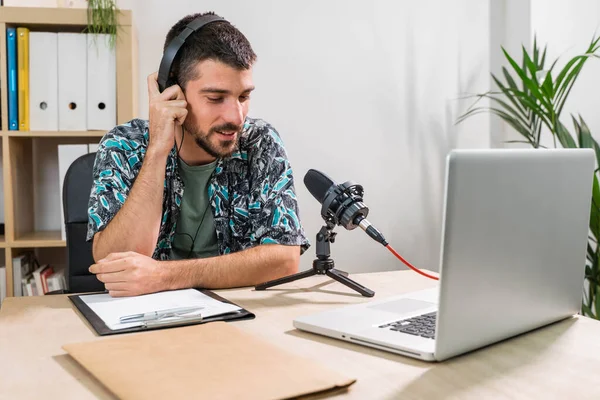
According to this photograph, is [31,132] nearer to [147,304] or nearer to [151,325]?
[147,304]

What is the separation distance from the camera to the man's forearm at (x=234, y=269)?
4.19 ft

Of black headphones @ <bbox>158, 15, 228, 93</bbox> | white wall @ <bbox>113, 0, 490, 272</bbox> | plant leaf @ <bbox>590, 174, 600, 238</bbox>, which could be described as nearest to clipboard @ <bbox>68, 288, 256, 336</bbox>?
black headphones @ <bbox>158, 15, 228, 93</bbox>

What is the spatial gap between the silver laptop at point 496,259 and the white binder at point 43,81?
1604mm

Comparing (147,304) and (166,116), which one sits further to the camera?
(166,116)

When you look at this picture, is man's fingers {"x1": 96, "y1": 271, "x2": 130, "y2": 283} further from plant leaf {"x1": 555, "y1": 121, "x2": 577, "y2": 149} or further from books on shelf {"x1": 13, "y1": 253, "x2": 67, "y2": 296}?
plant leaf {"x1": 555, "y1": 121, "x2": 577, "y2": 149}

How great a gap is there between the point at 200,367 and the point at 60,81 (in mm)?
1752

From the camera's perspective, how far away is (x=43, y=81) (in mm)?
2184

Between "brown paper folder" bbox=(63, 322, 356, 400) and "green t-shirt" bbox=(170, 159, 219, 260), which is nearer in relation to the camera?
"brown paper folder" bbox=(63, 322, 356, 400)

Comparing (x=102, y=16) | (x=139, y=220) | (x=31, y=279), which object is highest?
(x=102, y=16)

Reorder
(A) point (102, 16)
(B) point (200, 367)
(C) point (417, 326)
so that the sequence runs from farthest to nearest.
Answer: (A) point (102, 16), (C) point (417, 326), (B) point (200, 367)

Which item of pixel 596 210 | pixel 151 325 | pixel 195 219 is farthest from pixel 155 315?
pixel 596 210

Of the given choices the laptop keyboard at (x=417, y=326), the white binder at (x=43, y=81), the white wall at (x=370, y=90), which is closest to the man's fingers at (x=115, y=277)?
the laptop keyboard at (x=417, y=326)

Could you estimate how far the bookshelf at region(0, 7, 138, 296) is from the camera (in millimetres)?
2150

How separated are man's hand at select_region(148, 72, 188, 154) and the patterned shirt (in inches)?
4.0
